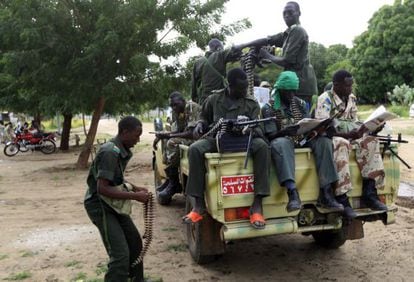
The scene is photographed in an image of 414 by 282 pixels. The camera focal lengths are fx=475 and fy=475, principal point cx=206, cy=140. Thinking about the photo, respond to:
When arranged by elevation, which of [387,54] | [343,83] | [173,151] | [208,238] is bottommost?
[208,238]

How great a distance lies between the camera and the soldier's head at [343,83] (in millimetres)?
4672

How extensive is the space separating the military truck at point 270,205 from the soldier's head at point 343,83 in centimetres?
70

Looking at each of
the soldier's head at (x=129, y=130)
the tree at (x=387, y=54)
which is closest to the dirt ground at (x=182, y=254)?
the soldier's head at (x=129, y=130)

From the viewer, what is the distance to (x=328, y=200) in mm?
4223

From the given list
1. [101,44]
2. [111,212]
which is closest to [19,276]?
[111,212]

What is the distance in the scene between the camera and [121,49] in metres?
11.9

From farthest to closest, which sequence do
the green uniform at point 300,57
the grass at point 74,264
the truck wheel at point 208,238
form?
1. the green uniform at point 300,57
2. the grass at point 74,264
3. the truck wheel at point 208,238

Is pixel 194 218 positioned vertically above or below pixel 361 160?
below

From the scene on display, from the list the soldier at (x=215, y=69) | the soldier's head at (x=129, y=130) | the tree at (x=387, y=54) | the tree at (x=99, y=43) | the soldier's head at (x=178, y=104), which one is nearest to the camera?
the soldier's head at (x=129, y=130)

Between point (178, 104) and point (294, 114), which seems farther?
point (178, 104)

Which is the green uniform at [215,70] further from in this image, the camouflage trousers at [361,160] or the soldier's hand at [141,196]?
the soldier's hand at [141,196]

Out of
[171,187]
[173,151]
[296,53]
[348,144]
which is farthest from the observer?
[171,187]

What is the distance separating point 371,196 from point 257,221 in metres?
1.19

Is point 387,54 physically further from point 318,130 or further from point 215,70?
point 318,130
